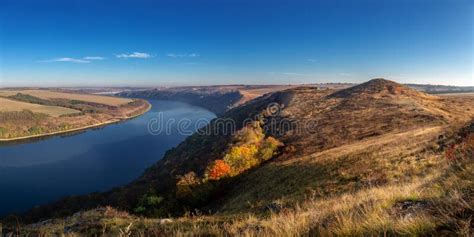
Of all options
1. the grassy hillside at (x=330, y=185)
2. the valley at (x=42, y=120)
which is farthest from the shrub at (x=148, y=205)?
the valley at (x=42, y=120)

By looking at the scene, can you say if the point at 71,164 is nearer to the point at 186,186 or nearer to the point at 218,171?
the point at 186,186

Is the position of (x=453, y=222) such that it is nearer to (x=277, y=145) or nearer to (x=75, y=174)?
(x=277, y=145)

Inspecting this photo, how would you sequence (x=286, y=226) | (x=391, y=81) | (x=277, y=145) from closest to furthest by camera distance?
1. (x=286, y=226)
2. (x=277, y=145)
3. (x=391, y=81)


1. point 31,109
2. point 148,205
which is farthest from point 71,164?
point 31,109

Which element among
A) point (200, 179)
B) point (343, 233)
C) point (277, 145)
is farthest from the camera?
point (277, 145)

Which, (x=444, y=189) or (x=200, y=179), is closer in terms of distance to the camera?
(x=444, y=189)

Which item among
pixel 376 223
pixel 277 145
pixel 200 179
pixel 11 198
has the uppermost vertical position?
pixel 376 223

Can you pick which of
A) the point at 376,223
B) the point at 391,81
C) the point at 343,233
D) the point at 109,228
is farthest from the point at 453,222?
the point at 391,81

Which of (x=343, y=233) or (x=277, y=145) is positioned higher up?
(x=343, y=233)
